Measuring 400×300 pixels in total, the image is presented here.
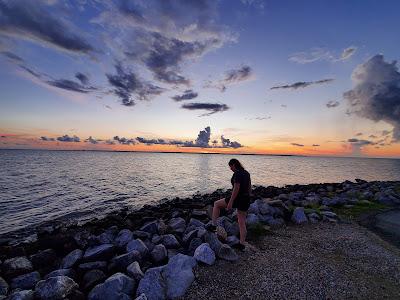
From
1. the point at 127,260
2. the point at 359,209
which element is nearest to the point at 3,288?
the point at 127,260

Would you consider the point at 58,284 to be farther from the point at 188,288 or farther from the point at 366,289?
the point at 366,289

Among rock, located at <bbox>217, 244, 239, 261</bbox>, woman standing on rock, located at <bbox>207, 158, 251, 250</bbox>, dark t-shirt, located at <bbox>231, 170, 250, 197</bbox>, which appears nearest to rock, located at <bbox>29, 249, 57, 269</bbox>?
rock, located at <bbox>217, 244, 239, 261</bbox>

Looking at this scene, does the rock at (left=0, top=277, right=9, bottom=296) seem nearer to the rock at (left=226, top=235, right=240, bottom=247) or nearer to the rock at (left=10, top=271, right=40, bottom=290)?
Result: the rock at (left=10, top=271, right=40, bottom=290)

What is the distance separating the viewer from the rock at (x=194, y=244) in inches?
344

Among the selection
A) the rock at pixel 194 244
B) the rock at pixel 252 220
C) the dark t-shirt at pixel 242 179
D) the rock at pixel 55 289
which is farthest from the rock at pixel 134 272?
the rock at pixel 252 220

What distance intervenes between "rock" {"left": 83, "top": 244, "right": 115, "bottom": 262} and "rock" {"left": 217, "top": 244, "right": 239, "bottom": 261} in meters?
3.54

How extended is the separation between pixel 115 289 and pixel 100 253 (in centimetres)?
273

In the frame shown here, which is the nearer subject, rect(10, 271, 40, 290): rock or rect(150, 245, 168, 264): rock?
rect(10, 271, 40, 290): rock

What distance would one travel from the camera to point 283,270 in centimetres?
767

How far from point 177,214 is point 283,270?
926 centimetres

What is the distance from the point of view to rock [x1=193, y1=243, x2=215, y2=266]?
7696 millimetres

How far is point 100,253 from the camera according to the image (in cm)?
861

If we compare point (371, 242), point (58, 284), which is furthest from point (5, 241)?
point (371, 242)

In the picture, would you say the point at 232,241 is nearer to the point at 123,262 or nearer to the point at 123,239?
the point at 123,262
